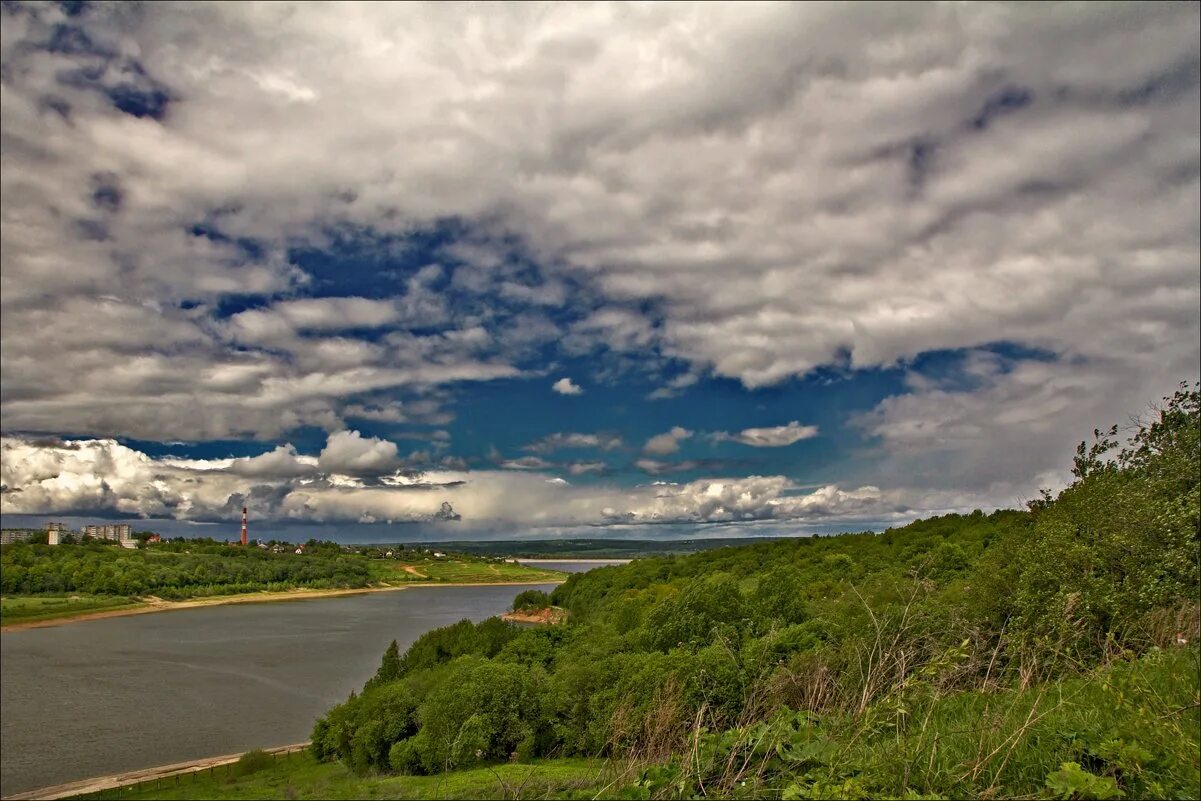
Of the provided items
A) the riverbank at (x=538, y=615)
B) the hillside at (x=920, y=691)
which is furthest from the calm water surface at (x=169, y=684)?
the hillside at (x=920, y=691)

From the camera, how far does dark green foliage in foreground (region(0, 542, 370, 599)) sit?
119044mm

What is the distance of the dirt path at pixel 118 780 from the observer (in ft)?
101

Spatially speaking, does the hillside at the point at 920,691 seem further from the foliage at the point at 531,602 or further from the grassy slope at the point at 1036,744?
the foliage at the point at 531,602

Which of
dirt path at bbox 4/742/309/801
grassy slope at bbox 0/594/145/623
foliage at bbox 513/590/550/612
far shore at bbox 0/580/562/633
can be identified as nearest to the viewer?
dirt path at bbox 4/742/309/801

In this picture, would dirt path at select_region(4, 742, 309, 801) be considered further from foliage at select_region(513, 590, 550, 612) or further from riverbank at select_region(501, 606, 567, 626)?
foliage at select_region(513, 590, 550, 612)

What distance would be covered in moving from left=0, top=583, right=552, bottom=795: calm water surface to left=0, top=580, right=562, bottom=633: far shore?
9.75 feet

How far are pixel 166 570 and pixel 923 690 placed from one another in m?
165

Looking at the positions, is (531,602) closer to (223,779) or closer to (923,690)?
(223,779)

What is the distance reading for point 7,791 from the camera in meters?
32.4

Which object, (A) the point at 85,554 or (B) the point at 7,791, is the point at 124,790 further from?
(A) the point at 85,554

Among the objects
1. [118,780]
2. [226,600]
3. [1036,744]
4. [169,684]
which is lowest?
[226,600]

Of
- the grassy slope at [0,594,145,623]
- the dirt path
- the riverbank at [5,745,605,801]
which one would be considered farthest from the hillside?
the grassy slope at [0,594,145,623]

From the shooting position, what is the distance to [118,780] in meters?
32.5

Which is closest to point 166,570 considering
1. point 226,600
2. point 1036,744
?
point 226,600
